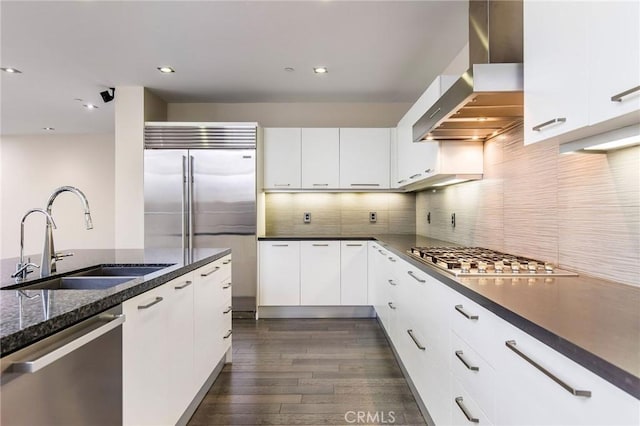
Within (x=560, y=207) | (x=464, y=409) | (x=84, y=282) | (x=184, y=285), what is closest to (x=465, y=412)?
(x=464, y=409)

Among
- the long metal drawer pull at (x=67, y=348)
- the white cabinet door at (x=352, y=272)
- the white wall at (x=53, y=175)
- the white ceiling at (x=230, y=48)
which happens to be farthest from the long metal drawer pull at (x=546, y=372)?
the white wall at (x=53, y=175)

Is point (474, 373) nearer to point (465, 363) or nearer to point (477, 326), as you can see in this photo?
point (465, 363)

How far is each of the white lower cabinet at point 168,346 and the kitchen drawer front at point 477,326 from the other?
1.24 m

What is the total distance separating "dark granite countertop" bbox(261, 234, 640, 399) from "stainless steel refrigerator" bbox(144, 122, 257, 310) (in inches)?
112

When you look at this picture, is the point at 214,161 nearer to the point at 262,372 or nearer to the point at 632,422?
the point at 262,372

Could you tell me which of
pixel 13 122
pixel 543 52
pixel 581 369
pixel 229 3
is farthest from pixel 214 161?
pixel 13 122

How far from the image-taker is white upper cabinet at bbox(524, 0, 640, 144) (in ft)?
2.96

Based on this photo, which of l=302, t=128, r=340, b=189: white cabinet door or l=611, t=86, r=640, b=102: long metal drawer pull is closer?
l=611, t=86, r=640, b=102: long metal drawer pull

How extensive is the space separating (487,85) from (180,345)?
1908 millimetres

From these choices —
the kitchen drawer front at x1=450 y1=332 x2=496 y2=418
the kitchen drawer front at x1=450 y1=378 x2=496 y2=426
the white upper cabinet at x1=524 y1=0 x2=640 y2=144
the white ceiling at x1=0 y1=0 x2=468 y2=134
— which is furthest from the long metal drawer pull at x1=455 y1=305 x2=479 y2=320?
the white ceiling at x1=0 y1=0 x2=468 y2=134

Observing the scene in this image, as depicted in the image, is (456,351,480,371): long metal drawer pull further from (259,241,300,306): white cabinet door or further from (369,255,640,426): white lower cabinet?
(259,241,300,306): white cabinet door

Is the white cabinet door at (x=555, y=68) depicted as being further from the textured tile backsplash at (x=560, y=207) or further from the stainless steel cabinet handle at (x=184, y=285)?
the stainless steel cabinet handle at (x=184, y=285)

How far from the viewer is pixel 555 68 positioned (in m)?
1.21

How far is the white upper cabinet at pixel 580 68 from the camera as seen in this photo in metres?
0.90
